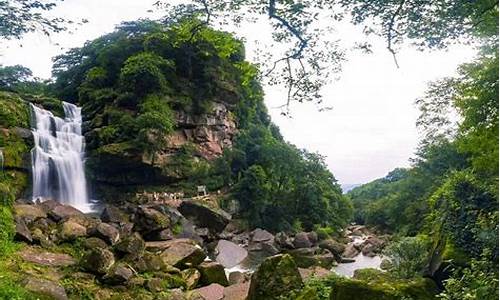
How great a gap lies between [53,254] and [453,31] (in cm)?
1144

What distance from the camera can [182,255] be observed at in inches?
557

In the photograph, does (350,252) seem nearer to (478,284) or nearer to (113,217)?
(113,217)

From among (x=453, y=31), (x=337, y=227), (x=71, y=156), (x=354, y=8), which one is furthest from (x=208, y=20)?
(x=337, y=227)

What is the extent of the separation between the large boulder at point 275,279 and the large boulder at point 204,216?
534 inches

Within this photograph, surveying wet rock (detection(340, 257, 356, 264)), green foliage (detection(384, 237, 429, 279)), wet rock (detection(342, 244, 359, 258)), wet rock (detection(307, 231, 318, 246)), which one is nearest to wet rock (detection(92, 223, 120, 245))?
green foliage (detection(384, 237, 429, 279))

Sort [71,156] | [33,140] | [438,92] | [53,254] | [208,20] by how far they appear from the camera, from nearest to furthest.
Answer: [208,20] < [53,254] < [438,92] < [33,140] < [71,156]

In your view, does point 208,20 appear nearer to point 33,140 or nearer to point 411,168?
point 33,140

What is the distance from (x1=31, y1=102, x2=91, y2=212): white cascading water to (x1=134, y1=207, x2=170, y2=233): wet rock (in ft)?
24.5

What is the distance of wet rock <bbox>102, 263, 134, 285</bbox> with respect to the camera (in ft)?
35.3

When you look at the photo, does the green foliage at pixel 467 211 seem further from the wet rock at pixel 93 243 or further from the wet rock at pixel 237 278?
the wet rock at pixel 93 243

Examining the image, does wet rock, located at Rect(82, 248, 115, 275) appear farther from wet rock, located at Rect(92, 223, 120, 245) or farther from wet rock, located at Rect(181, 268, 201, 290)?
wet rock, located at Rect(92, 223, 120, 245)

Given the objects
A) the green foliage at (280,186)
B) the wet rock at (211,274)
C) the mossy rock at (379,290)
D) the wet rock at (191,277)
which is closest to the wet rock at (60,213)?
the wet rock at (191,277)

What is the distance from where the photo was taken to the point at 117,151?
27.3 metres

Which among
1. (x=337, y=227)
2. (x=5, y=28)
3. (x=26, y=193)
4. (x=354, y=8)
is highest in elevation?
(x=5, y=28)
